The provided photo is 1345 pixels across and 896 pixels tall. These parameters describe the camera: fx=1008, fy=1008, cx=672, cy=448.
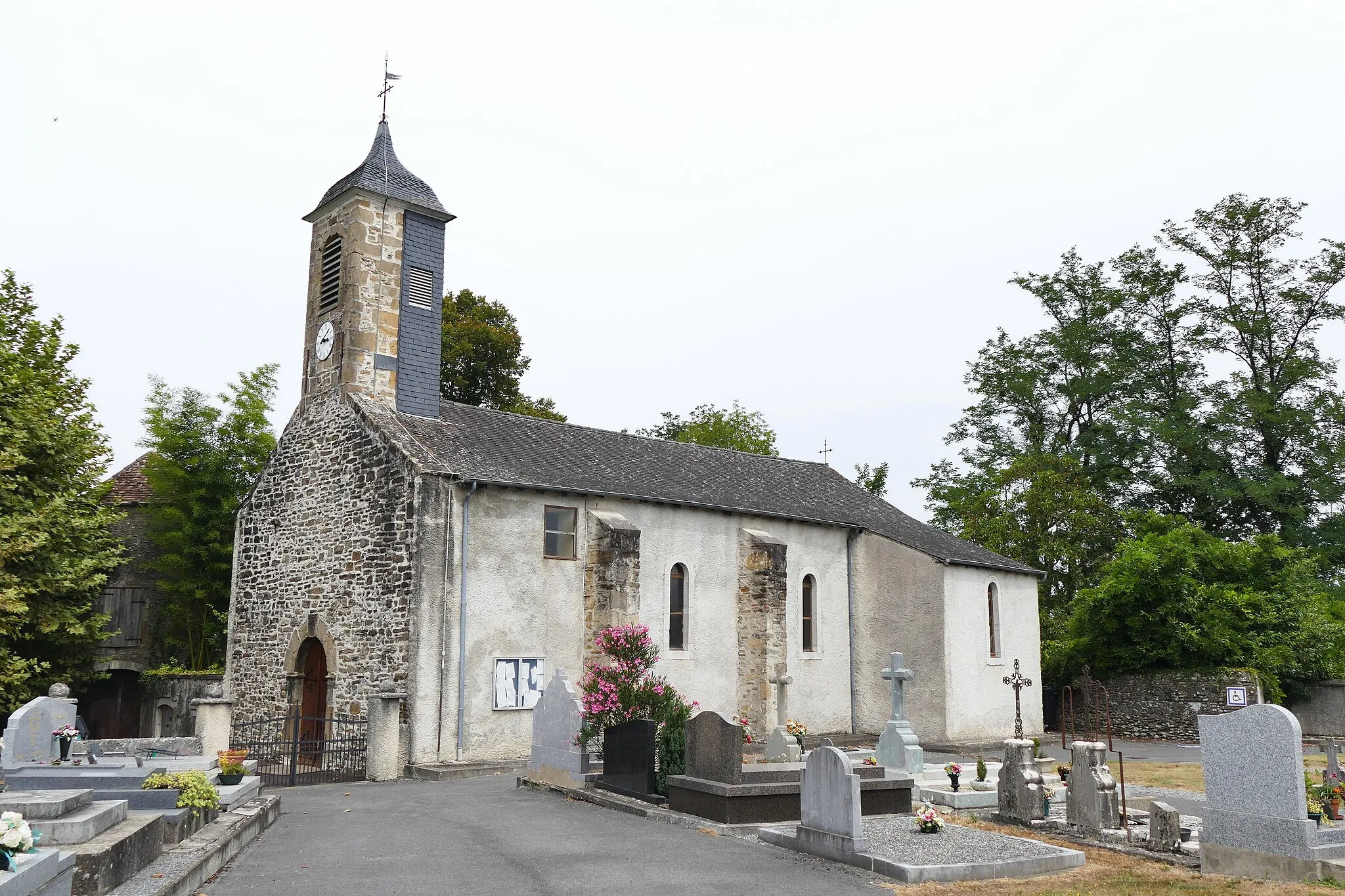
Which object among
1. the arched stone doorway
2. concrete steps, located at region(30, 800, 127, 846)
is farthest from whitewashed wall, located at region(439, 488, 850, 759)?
concrete steps, located at region(30, 800, 127, 846)

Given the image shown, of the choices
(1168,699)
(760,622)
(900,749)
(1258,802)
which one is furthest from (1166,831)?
(1168,699)

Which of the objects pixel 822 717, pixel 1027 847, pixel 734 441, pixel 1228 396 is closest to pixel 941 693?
pixel 822 717

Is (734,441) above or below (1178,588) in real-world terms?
above

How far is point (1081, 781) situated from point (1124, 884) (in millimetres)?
3094

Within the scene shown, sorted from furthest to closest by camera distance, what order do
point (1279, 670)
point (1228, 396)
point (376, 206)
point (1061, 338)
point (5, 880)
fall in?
point (1061, 338)
point (1228, 396)
point (1279, 670)
point (376, 206)
point (5, 880)

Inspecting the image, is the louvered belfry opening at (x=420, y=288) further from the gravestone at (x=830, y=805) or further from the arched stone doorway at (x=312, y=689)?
the gravestone at (x=830, y=805)

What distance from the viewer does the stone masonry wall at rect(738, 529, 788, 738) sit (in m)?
23.7

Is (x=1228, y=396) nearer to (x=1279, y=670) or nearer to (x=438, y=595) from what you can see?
(x=1279, y=670)

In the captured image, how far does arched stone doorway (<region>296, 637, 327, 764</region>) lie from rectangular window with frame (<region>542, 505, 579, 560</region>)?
5075 mm

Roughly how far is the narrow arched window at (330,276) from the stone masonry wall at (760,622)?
36.5ft

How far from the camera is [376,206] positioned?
A: 75.5 feet

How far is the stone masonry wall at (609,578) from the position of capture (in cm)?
2109

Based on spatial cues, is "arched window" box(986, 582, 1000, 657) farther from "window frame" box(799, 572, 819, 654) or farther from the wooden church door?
the wooden church door

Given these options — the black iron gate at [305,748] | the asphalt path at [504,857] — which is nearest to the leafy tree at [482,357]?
the black iron gate at [305,748]
